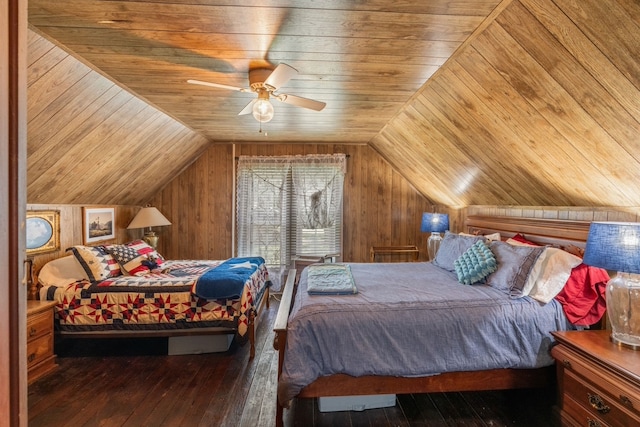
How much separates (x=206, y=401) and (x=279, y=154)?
354 centimetres

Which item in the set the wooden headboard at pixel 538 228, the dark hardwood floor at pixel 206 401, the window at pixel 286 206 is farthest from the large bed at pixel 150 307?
the wooden headboard at pixel 538 228

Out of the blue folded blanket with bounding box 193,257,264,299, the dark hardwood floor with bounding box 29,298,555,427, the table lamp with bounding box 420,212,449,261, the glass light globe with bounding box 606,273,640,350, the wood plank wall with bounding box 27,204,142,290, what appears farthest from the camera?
the table lamp with bounding box 420,212,449,261

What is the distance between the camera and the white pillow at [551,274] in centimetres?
228

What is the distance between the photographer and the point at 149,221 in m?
4.54

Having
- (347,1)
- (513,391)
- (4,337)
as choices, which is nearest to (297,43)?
(347,1)

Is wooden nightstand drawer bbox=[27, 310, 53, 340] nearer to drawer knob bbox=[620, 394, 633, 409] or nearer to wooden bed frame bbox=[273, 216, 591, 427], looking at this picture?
wooden bed frame bbox=[273, 216, 591, 427]

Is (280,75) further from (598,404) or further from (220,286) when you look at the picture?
(598,404)

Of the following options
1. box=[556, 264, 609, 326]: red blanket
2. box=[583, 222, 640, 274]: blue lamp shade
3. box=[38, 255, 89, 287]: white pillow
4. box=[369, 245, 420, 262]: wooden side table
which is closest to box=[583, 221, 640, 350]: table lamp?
box=[583, 222, 640, 274]: blue lamp shade

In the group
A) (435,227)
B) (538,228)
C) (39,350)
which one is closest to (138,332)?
(39,350)

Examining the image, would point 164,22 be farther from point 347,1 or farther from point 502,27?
point 502,27

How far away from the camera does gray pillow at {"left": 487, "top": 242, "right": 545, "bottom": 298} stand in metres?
2.37

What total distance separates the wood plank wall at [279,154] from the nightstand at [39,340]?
2.37 m

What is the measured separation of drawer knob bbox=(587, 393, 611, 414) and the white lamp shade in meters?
4.69

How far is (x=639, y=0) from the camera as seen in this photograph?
1.33 metres
